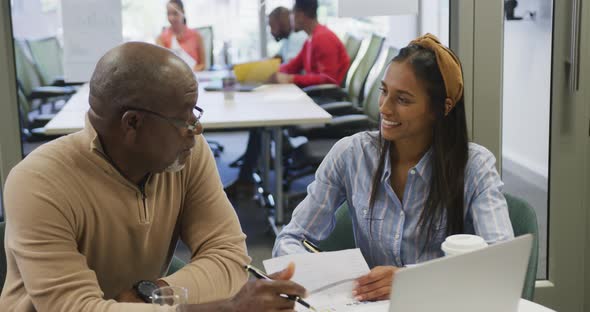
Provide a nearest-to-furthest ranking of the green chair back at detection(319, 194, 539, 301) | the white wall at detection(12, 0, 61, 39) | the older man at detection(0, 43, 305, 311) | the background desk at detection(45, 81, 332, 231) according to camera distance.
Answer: the older man at detection(0, 43, 305, 311) < the green chair back at detection(319, 194, 539, 301) < the white wall at detection(12, 0, 61, 39) < the background desk at detection(45, 81, 332, 231)

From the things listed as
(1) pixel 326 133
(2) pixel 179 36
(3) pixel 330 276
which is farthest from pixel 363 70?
(3) pixel 330 276

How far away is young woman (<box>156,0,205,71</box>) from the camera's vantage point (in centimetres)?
322

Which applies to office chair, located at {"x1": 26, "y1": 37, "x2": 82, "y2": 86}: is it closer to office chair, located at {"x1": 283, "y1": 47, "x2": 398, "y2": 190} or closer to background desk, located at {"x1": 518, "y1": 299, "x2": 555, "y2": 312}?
office chair, located at {"x1": 283, "y1": 47, "x2": 398, "y2": 190}

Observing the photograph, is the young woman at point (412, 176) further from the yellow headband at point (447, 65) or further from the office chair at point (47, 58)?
the office chair at point (47, 58)

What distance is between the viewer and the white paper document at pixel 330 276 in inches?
73.6

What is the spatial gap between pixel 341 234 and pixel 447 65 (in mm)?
608

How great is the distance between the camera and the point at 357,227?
7.91 feet

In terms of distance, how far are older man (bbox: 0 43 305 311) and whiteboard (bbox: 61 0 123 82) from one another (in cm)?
130

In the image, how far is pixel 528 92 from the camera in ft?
10.9

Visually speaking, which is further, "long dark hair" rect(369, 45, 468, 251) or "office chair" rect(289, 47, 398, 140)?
"office chair" rect(289, 47, 398, 140)

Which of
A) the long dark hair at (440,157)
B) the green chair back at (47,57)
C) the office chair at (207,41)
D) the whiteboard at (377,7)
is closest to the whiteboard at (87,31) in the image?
the green chair back at (47,57)

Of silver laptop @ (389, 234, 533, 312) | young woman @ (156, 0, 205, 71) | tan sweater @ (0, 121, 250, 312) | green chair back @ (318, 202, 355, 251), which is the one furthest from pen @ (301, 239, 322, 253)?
young woman @ (156, 0, 205, 71)

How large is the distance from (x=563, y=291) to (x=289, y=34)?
1616mm

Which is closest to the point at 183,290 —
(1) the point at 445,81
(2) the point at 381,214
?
(2) the point at 381,214
